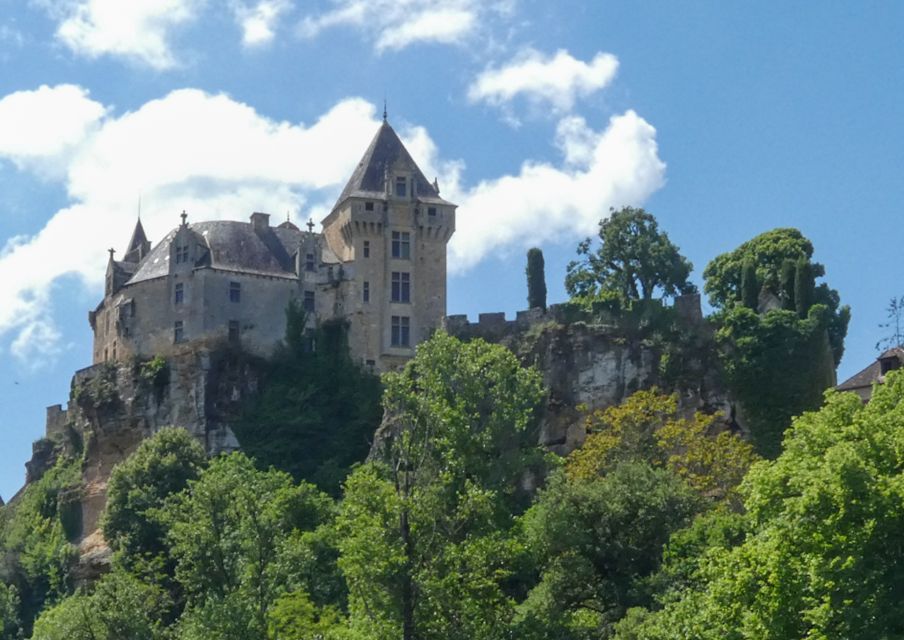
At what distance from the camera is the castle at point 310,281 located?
88250mm

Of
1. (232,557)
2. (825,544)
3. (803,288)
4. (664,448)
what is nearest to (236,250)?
(803,288)

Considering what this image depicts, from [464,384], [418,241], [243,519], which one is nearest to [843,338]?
[418,241]

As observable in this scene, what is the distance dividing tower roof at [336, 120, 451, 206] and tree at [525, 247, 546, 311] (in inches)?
356

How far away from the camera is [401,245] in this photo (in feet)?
296

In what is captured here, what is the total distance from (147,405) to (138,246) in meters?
13.6

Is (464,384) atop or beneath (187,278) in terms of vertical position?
beneath

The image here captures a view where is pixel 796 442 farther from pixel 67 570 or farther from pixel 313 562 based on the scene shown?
pixel 67 570

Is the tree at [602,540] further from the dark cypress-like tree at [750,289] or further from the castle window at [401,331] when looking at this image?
the castle window at [401,331]

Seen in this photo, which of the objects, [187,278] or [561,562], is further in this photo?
[187,278]

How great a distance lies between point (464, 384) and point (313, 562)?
976 centimetres

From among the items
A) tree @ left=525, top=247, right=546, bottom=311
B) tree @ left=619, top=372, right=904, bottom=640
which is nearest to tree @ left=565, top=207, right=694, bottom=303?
tree @ left=525, top=247, right=546, bottom=311

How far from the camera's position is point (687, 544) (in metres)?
57.8

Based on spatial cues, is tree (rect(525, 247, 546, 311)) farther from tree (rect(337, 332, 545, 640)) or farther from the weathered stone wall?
tree (rect(337, 332, 545, 640))

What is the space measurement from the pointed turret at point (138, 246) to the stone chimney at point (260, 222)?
729 cm
